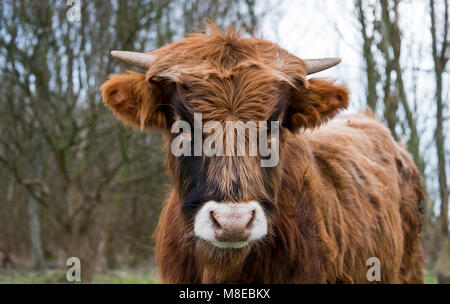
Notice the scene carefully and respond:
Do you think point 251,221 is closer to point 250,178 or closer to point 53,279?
point 250,178

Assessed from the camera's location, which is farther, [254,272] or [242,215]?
[254,272]

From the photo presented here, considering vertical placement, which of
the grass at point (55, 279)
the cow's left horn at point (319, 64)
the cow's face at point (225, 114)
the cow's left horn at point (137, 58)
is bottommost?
the grass at point (55, 279)

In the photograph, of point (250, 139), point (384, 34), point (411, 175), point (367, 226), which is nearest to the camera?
point (250, 139)

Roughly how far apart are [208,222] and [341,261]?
5.03 ft

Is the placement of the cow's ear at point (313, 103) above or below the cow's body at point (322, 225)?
above

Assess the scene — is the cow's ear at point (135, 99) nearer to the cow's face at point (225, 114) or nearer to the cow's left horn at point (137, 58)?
the cow's face at point (225, 114)

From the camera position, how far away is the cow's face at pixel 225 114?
9.83 feet

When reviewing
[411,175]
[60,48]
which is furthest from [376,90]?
[60,48]

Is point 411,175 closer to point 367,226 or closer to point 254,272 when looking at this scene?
point 367,226

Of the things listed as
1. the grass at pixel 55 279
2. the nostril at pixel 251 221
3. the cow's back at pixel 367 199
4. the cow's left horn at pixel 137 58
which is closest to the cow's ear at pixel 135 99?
the cow's left horn at pixel 137 58
